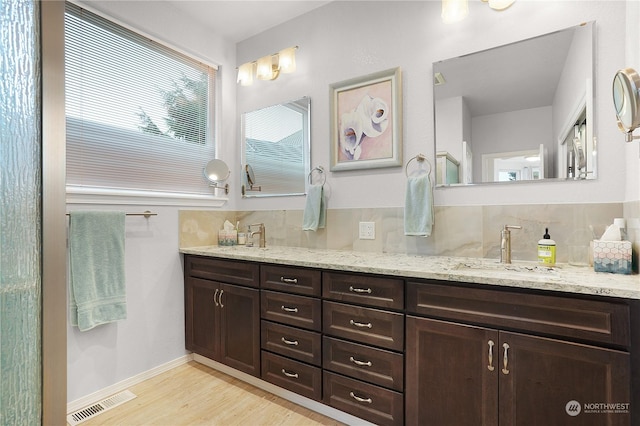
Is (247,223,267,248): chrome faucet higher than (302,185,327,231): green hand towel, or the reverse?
(302,185,327,231): green hand towel

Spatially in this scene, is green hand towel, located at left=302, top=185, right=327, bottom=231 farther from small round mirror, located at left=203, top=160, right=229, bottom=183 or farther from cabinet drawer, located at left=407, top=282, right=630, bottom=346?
cabinet drawer, located at left=407, top=282, right=630, bottom=346

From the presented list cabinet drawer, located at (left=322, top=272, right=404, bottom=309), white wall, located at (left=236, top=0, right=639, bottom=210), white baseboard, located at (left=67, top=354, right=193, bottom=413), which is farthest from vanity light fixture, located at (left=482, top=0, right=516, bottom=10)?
white baseboard, located at (left=67, top=354, right=193, bottom=413)

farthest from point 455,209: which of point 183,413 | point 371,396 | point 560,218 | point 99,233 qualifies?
point 99,233

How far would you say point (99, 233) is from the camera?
1.96 m

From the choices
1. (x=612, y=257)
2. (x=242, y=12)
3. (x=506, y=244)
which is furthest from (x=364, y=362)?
(x=242, y=12)

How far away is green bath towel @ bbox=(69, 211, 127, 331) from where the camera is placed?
187 cm

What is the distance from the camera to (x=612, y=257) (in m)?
1.37

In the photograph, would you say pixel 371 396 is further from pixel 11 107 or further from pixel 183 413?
pixel 11 107

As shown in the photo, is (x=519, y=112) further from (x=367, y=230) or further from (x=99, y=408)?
(x=99, y=408)

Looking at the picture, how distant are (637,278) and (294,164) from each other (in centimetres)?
209

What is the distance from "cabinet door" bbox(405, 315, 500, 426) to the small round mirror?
1969 millimetres

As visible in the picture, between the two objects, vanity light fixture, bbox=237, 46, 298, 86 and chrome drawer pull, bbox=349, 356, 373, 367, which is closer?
chrome drawer pull, bbox=349, 356, 373, 367

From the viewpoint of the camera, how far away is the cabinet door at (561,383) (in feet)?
3.59

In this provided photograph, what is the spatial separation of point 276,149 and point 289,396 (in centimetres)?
184
